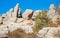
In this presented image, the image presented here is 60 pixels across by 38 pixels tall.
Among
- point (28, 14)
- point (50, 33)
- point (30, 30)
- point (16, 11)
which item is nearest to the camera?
point (50, 33)

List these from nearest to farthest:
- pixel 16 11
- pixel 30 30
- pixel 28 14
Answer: pixel 30 30 → pixel 28 14 → pixel 16 11

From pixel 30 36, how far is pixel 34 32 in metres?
0.67

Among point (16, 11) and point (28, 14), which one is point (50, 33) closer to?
point (28, 14)

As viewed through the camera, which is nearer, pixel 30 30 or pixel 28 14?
pixel 30 30

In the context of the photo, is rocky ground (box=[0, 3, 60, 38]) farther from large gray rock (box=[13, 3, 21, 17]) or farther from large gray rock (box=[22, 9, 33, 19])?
large gray rock (box=[13, 3, 21, 17])

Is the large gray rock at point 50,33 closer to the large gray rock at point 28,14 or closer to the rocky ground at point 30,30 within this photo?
the rocky ground at point 30,30

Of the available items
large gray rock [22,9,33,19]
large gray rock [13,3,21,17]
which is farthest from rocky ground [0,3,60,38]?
large gray rock [13,3,21,17]

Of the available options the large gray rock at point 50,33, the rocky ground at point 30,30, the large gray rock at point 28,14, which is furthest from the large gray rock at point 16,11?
the large gray rock at point 50,33

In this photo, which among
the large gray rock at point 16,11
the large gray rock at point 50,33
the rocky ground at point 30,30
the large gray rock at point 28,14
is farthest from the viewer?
the large gray rock at point 16,11

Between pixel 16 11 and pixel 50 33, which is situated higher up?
pixel 16 11

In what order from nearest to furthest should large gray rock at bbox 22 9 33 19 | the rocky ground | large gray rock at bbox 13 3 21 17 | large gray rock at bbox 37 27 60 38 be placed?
large gray rock at bbox 37 27 60 38
the rocky ground
large gray rock at bbox 22 9 33 19
large gray rock at bbox 13 3 21 17

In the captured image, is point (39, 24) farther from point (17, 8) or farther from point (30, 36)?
point (17, 8)

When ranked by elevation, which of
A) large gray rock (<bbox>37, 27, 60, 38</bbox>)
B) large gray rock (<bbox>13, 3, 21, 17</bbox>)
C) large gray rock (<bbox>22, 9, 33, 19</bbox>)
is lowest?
large gray rock (<bbox>37, 27, 60, 38</bbox>)

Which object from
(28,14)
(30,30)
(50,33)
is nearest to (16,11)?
(28,14)
